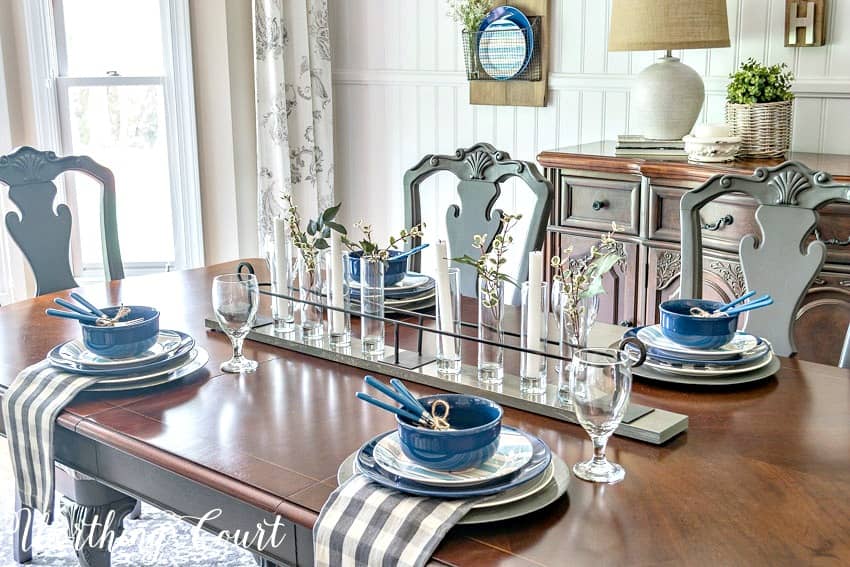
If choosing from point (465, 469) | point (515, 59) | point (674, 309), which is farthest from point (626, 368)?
point (515, 59)

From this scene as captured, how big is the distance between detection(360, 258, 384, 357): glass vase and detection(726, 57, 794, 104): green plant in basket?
59.6 inches

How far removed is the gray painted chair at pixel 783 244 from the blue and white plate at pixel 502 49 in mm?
1653

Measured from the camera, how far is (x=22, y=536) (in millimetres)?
2445

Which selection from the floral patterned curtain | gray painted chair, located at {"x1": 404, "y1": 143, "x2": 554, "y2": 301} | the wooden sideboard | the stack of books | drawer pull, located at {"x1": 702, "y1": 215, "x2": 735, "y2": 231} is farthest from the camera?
the floral patterned curtain

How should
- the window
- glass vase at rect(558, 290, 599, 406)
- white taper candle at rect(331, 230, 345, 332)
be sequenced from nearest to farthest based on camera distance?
glass vase at rect(558, 290, 599, 406) < white taper candle at rect(331, 230, 345, 332) < the window

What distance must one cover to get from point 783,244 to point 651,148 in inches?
40.0

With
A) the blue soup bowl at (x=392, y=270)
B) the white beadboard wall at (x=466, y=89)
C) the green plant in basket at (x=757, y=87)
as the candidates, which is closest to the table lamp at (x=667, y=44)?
the green plant in basket at (x=757, y=87)

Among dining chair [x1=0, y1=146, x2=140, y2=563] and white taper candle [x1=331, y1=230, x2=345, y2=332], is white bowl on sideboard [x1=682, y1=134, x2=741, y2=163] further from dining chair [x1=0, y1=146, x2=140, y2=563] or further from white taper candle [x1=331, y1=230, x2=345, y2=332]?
dining chair [x1=0, y1=146, x2=140, y2=563]

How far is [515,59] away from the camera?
11.6ft

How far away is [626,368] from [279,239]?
953 millimetres

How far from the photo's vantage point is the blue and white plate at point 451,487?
1142 mm

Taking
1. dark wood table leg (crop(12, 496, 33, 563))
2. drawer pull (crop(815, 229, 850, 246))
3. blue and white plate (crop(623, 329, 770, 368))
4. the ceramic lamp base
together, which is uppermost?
the ceramic lamp base

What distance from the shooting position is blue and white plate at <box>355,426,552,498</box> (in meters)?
1.14

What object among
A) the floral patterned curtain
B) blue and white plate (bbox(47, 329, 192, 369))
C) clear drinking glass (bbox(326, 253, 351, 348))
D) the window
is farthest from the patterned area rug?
the floral patterned curtain
